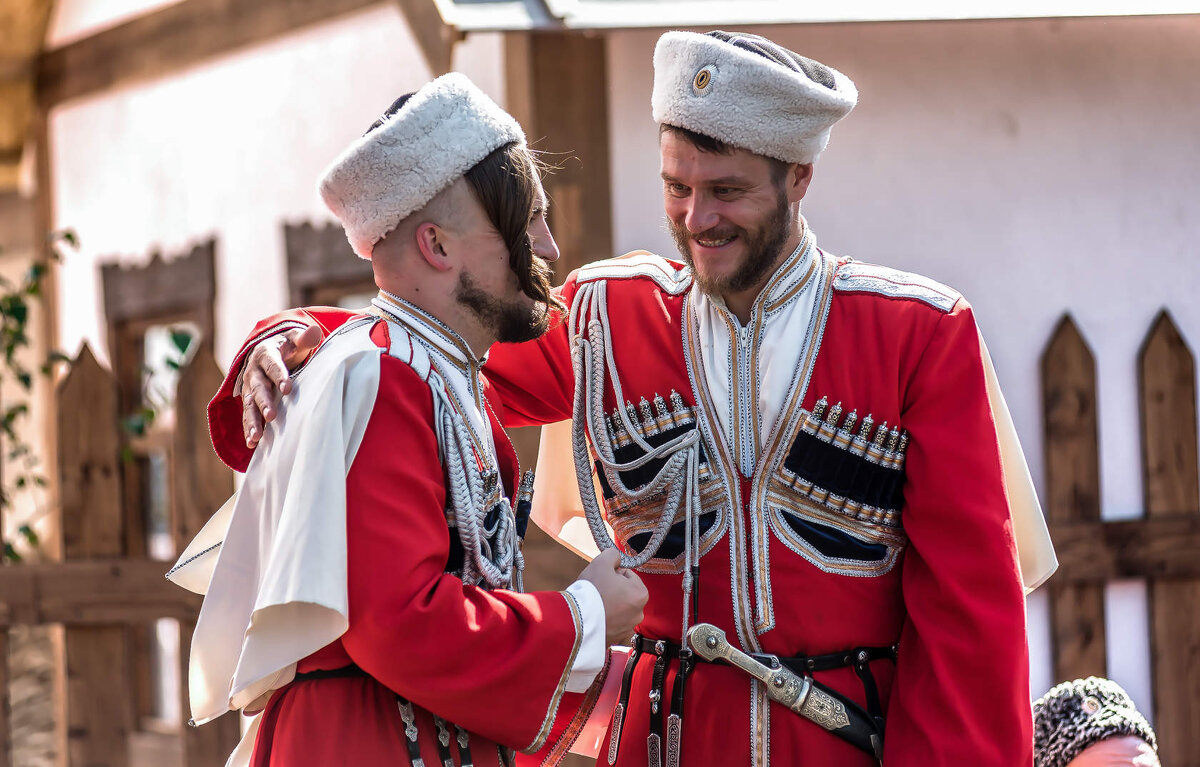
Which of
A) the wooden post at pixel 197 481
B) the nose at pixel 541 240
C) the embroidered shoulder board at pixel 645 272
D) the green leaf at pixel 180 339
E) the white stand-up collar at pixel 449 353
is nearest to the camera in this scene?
the white stand-up collar at pixel 449 353

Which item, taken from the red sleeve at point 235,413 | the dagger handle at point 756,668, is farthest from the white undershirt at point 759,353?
the red sleeve at point 235,413

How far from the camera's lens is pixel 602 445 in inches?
90.3

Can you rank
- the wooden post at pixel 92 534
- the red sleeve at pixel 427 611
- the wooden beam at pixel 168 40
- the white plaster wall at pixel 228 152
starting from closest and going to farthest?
the red sleeve at pixel 427 611 → the wooden post at pixel 92 534 → the white plaster wall at pixel 228 152 → the wooden beam at pixel 168 40

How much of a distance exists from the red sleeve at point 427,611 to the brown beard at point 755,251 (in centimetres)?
59

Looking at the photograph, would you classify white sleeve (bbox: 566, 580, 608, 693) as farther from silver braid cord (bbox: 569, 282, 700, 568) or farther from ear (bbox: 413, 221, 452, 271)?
ear (bbox: 413, 221, 452, 271)

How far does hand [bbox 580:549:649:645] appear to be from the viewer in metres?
1.95

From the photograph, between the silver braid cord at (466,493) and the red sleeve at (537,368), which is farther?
the red sleeve at (537,368)

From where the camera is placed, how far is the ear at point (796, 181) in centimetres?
223

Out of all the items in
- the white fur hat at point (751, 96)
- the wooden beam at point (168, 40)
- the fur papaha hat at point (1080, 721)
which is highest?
the wooden beam at point (168, 40)

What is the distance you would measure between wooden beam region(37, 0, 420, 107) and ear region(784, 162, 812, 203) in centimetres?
284

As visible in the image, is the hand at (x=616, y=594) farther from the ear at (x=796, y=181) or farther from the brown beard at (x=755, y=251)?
the ear at (x=796, y=181)

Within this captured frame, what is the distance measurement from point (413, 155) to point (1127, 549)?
2.58 m

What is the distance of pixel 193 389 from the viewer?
3844 millimetres

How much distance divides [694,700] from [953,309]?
2.63ft
